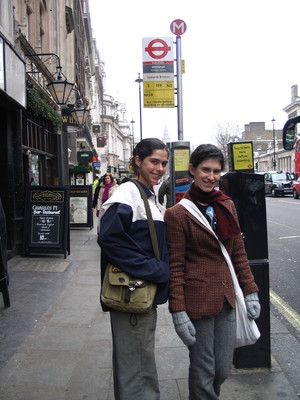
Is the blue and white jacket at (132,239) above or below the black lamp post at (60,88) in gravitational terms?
below

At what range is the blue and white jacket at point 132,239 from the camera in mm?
2000

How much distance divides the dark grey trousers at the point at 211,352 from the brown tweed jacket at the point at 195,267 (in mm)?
96

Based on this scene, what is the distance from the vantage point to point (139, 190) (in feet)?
7.17

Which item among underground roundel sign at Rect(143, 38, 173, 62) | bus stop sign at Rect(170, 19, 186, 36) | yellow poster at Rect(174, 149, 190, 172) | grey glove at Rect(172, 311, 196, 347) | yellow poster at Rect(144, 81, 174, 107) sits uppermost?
bus stop sign at Rect(170, 19, 186, 36)

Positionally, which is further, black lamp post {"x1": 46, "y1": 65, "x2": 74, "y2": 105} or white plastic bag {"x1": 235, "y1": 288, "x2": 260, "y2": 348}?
black lamp post {"x1": 46, "y1": 65, "x2": 74, "y2": 105}

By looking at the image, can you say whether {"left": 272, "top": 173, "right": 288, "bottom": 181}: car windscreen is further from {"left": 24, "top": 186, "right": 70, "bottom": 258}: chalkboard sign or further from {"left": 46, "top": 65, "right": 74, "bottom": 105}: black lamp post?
{"left": 24, "top": 186, "right": 70, "bottom": 258}: chalkboard sign

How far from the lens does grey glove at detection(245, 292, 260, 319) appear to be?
2322 millimetres

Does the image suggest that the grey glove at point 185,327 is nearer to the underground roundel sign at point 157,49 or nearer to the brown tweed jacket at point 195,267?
the brown tweed jacket at point 195,267

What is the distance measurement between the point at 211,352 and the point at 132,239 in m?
0.86

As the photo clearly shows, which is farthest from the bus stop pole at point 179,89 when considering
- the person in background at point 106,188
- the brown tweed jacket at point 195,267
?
the brown tweed jacket at point 195,267

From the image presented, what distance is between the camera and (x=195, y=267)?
2.23 meters

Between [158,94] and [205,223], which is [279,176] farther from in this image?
[205,223]

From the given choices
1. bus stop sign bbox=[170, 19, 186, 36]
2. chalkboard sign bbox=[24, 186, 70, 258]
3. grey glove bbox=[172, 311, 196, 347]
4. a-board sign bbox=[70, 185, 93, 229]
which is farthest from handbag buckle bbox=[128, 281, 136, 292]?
a-board sign bbox=[70, 185, 93, 229]

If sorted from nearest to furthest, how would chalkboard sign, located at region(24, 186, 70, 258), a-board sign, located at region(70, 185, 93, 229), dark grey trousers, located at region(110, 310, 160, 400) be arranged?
dark grey trousers, located at region(110, 310, 160, 400) < chalkboard sign, located at region(24, 186, 70, 258) < a-board sign, located at region(70, 185, 93, 229)
